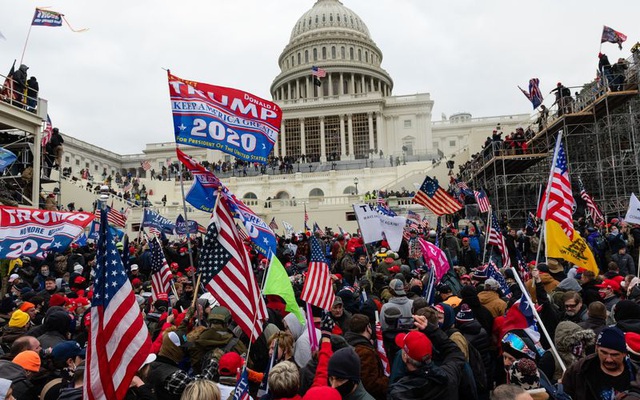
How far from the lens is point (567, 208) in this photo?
7180 mm

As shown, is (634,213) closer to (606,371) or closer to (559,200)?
(559,200)

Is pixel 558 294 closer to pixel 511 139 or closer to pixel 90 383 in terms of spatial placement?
pixel 90 383

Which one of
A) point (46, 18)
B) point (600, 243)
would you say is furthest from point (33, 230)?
point (46, 18)

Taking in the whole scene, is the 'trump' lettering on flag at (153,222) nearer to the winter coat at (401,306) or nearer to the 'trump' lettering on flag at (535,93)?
the winter coat at (401,306)

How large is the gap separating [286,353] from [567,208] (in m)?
4.78

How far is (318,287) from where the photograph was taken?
5809 mm

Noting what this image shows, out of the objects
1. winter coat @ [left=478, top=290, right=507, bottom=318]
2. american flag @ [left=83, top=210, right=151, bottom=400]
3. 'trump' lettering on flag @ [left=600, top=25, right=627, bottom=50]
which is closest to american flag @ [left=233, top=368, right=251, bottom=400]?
american flag @ [left=83, top=210, right=151, bottom=400]

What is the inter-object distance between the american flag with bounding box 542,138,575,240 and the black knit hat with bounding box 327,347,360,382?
457cm

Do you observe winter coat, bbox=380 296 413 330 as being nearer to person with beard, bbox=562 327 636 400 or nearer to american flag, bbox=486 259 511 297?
person with beard, bbox=562 327 636 400

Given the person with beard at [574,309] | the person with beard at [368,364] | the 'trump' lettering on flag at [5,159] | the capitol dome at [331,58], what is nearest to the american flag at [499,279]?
the person with beard at [574,309]

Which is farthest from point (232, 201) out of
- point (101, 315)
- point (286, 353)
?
point (101, 315)

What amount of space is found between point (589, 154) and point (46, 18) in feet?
76.2

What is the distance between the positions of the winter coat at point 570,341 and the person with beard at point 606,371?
0.63 metres

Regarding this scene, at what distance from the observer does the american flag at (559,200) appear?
7016mm
